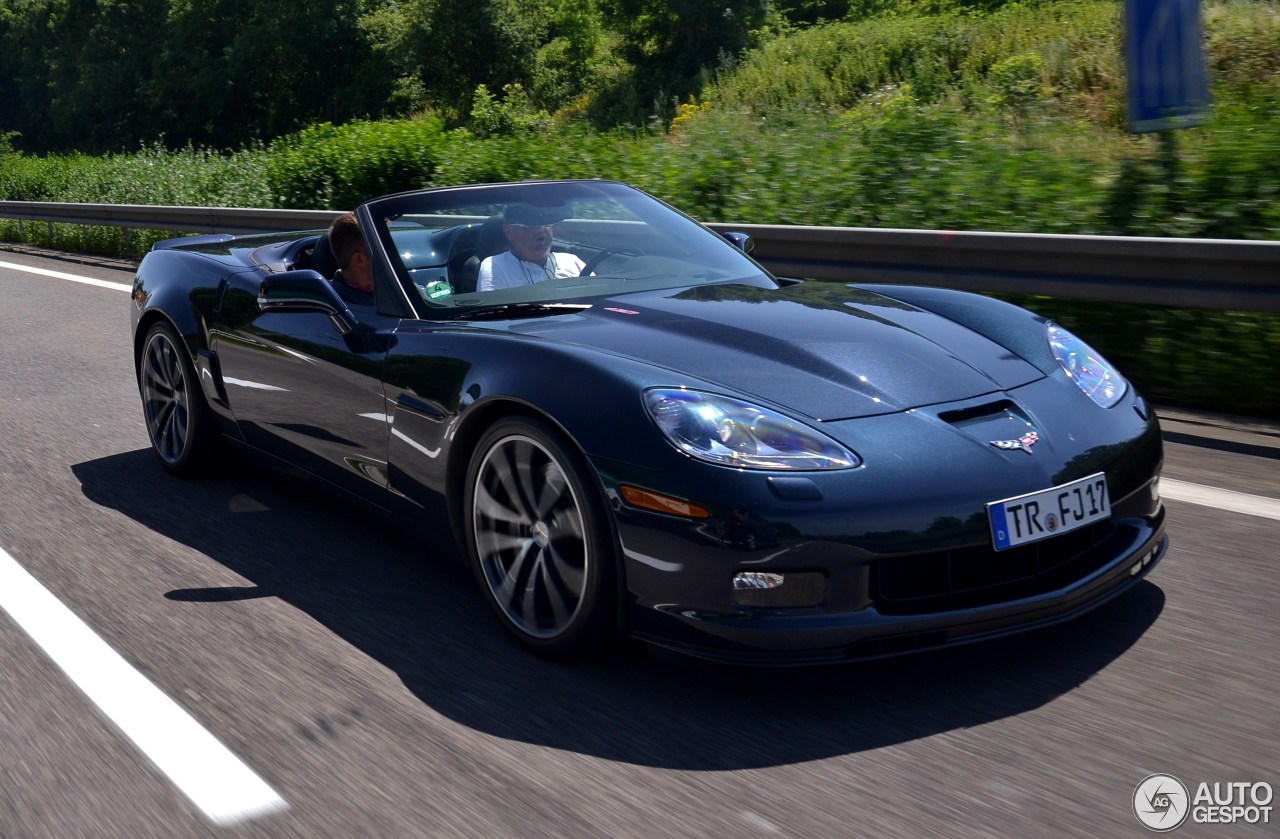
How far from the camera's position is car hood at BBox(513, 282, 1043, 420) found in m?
3.52

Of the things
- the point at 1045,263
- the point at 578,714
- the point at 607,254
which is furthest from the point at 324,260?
the point at 1045,263

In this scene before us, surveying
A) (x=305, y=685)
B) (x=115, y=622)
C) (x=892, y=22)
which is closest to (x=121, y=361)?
(x=115, y=622)

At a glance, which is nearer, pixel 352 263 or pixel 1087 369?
pixel 1087 369

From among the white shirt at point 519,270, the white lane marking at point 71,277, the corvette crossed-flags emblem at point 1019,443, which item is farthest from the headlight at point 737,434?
the white lane marking at point 71,277

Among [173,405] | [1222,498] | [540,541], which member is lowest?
[1222,498]

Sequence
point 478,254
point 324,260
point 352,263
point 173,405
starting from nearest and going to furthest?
1. point 478,254
2. point 352,263
3. point 324,260
4. point 173,405

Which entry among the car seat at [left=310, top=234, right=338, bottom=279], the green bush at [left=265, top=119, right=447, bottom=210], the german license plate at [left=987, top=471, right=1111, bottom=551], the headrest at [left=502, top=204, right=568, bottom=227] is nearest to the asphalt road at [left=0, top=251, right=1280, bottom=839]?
the german license plate at [left=987, top=471, right=1111, bottom=551]

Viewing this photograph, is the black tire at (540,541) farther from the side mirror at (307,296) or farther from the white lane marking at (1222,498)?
the white lane marking at (1222,498)

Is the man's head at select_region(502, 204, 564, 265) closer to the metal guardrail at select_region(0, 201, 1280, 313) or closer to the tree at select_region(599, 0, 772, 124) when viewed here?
the metal guardrail at select_region(0, 201, 1280, 313)

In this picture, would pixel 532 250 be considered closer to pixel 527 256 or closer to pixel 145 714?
pixel 527 256

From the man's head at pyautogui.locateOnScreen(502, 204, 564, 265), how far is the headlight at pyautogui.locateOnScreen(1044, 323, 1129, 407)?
5.32 feet

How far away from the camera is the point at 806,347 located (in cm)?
378

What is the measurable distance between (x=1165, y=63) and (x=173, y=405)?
4.87 metres

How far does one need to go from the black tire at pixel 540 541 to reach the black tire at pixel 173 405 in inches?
84.8
